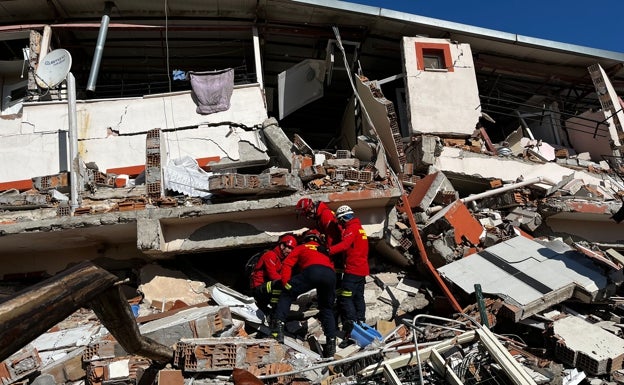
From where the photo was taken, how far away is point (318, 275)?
19.0 ft

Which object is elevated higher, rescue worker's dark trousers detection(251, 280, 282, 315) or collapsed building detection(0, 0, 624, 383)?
collapsed building detection(0, 0, 624, 383)

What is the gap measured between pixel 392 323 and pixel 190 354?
281 cm

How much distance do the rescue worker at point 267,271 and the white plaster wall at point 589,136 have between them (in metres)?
10.1

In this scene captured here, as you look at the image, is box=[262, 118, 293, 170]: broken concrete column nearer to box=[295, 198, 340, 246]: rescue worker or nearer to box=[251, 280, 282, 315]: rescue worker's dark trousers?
box=[295, 198, 340, 246]: rescue worker

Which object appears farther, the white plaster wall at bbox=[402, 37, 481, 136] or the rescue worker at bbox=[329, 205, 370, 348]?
the white plaster wall at bbox=[402, 37, 481, 136]

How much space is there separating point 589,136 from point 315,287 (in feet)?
36.1

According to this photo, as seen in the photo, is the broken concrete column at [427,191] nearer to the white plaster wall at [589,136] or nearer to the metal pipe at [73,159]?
the metal pipe at [73,159]

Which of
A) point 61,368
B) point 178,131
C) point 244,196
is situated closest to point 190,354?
point 61,368

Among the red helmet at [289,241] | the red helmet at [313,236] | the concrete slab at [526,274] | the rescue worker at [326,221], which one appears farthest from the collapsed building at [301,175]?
the red helmet at [313,236]

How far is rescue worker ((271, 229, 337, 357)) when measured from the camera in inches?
227

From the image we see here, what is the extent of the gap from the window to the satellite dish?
739 cm

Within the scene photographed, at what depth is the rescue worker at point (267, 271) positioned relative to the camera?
21.4 feet

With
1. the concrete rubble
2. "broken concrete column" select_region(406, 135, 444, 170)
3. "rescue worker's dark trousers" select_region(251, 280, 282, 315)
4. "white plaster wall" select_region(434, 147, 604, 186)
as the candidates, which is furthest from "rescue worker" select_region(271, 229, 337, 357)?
"white plaster wall" select_region(434, 147, 604, 186)

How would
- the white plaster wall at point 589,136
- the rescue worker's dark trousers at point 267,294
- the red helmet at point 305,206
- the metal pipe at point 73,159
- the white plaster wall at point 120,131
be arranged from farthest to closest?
the white plaster wall at point 589,136 → the white plaster wall at point 120,131 → the metal pipe at point 73,159 → the red helmet at point 305,206 → the rescue worker's dark trousers at point 267,294
